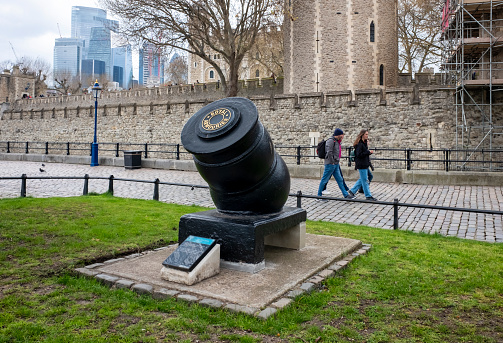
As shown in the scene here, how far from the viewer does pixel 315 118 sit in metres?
21.8

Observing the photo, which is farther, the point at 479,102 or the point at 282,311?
the point at 479,102

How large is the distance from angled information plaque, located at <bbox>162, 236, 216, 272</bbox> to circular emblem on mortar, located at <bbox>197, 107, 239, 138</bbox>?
106 centimetres

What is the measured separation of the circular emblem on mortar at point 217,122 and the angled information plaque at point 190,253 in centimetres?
106

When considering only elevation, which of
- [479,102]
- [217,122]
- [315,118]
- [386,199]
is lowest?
[386,199]

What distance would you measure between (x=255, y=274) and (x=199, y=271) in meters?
0.57

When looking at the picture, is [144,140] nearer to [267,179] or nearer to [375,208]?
[375,208]

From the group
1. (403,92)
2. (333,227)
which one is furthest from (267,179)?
(403,92)

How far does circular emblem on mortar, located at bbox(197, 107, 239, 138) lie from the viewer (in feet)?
13.7

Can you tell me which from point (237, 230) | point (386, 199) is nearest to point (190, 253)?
point (237, 230)

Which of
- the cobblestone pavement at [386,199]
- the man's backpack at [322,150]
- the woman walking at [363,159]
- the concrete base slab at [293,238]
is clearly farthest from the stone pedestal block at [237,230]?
the man's backpack at [322,150]

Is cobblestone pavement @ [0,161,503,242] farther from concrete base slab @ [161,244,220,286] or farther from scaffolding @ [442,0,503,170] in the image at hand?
scaffolding @ [442,0,503,170]

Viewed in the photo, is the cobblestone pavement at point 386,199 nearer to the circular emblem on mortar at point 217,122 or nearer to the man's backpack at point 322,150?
the man's backpack at point 322,150

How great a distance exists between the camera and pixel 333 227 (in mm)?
6801

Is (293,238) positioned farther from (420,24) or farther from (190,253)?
(420,24)
